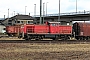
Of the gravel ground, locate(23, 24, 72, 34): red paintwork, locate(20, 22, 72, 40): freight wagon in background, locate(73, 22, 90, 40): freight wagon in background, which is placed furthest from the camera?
locate(73, 22, 90, 40): freight wagon in background

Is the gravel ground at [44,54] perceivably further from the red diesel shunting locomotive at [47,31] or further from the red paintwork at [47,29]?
the red paintwork at [47,29]

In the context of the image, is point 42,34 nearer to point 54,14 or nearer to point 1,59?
point 1,59

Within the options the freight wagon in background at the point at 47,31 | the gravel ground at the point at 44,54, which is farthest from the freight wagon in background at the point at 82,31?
the gravel ground at the point at 44,54

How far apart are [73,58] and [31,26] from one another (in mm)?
28980

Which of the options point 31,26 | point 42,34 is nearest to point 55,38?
point 42,34

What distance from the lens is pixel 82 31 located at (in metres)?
46.2

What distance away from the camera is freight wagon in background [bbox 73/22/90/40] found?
45.9 metres

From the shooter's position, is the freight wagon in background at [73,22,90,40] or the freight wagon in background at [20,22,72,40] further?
the freight wagon in background at [73,22,90,40]

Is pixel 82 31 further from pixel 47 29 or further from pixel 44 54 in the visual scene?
pixel 44 54

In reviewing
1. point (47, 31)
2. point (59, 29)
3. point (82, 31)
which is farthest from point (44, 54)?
point (82, 31)

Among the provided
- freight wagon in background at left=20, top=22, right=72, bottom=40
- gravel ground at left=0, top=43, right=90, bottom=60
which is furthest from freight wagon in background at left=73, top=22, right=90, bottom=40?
gravel ground at left=0, top=43, right=90, bottom=60

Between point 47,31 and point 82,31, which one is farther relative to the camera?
point 82,31

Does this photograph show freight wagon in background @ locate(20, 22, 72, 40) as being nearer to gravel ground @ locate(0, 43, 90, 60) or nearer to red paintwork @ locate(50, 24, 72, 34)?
red paintwork @ locate(50, 24, 72, 34)

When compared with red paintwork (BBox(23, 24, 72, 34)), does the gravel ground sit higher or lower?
lower
